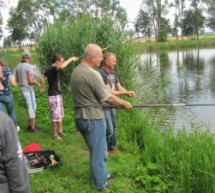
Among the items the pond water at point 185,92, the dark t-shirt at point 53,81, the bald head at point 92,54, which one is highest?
the bald head at point 92,54

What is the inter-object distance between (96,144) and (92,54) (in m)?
1.09

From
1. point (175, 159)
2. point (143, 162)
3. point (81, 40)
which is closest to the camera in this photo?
point (175, 159)

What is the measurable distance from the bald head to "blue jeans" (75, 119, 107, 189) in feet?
2.30

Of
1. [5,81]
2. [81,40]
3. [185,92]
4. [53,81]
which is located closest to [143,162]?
[53,81]

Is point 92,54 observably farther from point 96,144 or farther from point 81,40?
point 81,40

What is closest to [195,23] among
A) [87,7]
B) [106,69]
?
[87,7]

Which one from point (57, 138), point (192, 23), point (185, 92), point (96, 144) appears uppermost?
point (192, 23)

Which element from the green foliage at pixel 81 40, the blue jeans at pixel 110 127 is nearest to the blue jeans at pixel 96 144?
the blue jeans at pixel 110 127

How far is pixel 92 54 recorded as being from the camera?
4691 millimetres

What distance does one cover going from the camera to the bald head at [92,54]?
4684 millimetres

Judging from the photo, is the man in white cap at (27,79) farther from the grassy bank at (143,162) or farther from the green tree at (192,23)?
the green tree at (192,23)

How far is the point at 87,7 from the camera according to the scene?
1256cm

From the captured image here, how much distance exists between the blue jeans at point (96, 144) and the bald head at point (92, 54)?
701mm

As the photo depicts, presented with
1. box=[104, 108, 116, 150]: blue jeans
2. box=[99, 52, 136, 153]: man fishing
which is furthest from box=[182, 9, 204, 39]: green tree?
box=[104, 108, 116, 150]: blue jeans
